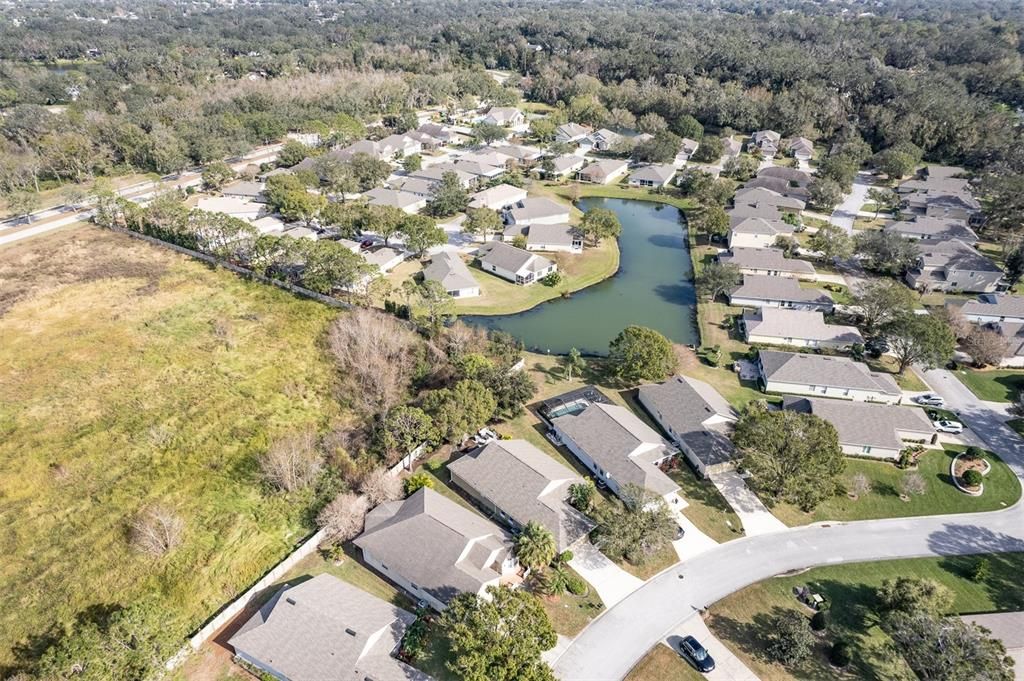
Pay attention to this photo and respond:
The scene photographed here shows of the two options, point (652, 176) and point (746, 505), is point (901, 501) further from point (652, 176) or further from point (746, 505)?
point (652, 176)

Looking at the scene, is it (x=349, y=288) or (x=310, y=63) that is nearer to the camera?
(x=349, y=288)

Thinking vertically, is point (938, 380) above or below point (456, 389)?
below

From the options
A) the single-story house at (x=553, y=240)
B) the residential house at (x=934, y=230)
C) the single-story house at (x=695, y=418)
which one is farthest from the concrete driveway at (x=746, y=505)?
the residential house at (x=934, y=230)

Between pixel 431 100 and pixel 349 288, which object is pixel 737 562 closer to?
pixel 349 288

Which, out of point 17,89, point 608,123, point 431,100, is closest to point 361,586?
point 608,123

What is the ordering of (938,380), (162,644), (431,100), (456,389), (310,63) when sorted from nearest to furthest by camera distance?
1. (162,644)
2. (456,389)
3. (938,380)
4. (431,100)
5. (310,63)

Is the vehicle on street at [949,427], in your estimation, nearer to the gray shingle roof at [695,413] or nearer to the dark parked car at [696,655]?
the gray shingle roof at [695,413]

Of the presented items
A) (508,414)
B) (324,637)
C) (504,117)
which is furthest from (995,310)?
(504,117)
